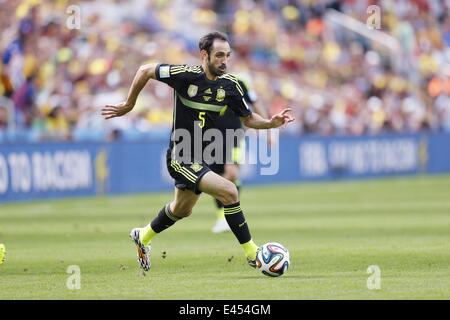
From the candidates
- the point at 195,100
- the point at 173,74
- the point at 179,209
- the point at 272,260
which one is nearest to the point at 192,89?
the point at 195,100

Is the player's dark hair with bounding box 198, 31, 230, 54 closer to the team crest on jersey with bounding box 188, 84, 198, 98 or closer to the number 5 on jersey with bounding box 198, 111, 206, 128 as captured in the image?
the team crest on jersey with bounding box 188, 84, 198, 98

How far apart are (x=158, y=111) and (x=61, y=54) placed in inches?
127

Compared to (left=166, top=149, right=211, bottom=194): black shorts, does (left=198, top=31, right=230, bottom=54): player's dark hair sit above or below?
above

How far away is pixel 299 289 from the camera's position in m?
9.41

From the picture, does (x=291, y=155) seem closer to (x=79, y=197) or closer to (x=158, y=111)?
(x=158, y=111)

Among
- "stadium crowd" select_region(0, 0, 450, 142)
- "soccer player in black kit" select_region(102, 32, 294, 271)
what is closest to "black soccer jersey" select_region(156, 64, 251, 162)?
"soccer player in black kit" select_region(102, 32, 294, 271)

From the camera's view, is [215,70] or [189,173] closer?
[189,173]

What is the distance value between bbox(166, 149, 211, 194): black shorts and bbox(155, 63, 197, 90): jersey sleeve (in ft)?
2.59

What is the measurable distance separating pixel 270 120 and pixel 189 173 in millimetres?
975

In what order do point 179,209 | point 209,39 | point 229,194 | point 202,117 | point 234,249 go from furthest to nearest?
point 234,249, point 179,209, point 202,117, point 209,39, point 229,194

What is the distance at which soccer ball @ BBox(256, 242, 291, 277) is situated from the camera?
10258 mm

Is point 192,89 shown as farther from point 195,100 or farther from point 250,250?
point 250,250

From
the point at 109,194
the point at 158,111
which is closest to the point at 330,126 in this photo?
the point at 158,111

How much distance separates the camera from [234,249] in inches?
533
